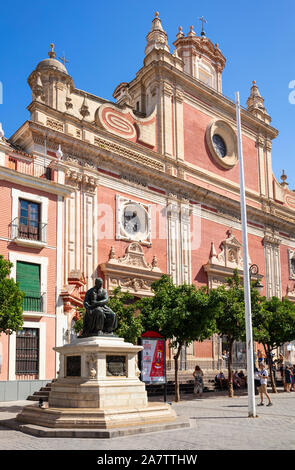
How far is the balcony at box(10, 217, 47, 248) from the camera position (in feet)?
63.3

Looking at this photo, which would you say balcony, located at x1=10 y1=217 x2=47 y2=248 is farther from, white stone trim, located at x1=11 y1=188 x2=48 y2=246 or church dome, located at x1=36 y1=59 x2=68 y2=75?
church dome, located at x1=36 y1=59 x2=68 y2=75

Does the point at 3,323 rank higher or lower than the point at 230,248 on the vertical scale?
lower

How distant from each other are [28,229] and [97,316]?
9.31 meters

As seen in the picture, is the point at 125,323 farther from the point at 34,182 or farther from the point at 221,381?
the point at 221,381

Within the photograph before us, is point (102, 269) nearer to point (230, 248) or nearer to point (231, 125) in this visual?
point (230, 248)

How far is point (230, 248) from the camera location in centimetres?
3083

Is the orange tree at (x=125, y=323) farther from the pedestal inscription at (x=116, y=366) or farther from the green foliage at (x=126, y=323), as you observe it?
the pedestal inscription at (x=116, y=366)

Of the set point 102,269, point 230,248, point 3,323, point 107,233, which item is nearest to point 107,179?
point 107,233

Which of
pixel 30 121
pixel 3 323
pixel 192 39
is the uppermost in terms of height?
pixel 192 39

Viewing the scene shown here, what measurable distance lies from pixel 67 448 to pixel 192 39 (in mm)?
30319

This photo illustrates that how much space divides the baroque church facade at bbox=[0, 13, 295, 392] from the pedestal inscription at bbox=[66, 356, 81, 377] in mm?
7214

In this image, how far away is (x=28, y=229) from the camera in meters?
19.8

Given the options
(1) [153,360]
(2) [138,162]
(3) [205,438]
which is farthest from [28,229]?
(3) [205,438]

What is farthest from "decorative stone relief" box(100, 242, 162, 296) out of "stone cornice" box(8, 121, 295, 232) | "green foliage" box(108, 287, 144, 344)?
"green foliage" box(108, 287, 144, 344)
